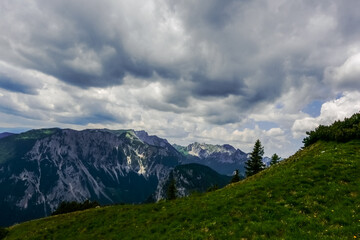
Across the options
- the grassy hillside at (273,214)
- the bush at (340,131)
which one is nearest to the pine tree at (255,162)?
the bush at (340,131)

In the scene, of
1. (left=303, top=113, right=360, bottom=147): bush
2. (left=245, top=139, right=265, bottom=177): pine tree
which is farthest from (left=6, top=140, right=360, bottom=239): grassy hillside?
(left=245, top=139, right=265, bottom=177): pine tree

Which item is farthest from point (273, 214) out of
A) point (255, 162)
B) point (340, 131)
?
point (255, 162)

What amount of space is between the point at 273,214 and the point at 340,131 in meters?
26.6

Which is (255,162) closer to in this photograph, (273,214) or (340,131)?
(340,131)

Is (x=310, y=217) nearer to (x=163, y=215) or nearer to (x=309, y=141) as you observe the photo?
(x=163, y=215)

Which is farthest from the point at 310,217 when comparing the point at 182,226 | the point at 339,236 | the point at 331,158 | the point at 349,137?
the point at 349,137

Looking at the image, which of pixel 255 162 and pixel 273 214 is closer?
pixel 273 214

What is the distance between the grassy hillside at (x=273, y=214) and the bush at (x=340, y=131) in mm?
3616

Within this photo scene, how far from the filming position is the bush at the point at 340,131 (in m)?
33.6

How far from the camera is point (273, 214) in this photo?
17.0 meters

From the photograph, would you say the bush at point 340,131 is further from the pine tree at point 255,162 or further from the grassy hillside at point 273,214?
the pine tree at point 255,162

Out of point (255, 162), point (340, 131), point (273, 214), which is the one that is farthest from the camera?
point (255, 162)

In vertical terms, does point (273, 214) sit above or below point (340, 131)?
below

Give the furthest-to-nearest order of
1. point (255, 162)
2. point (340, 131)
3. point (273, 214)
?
point (255, 162)
point (340, 131)
point (273, 214)
